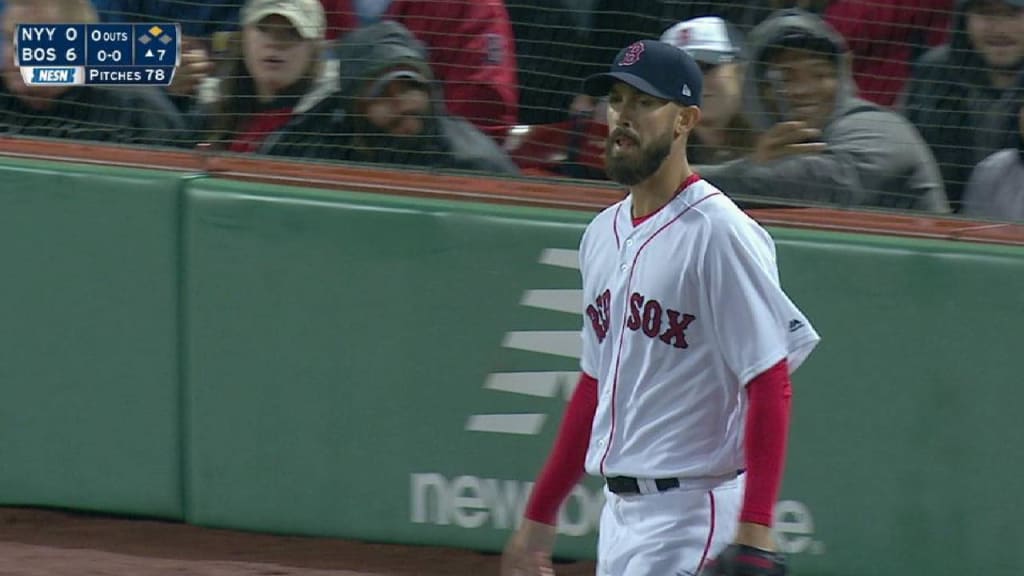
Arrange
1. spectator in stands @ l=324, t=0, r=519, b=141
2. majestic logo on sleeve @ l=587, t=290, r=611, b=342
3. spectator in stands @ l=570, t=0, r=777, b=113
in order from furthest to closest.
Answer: spectator in stands @ l=324, t=0, r=519, b=141 < spectator in stands @ l=570, t=0, r=777, b=113 < majestic logo on sleeve @ l=587, t=290, r=611, b=342

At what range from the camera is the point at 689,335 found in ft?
10.1

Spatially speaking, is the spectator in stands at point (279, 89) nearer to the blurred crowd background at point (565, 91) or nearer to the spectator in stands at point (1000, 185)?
the blurred crowd background at point (565, 91)

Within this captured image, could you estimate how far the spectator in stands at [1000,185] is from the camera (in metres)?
4.88

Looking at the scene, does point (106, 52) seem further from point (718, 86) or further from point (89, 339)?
point (718, 86)

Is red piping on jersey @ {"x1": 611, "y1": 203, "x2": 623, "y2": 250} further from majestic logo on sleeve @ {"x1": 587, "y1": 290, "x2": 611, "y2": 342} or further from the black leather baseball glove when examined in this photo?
the black leather baseball glove

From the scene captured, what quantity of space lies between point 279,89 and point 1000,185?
223 centimetres

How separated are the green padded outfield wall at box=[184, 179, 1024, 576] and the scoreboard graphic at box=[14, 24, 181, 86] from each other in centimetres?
44

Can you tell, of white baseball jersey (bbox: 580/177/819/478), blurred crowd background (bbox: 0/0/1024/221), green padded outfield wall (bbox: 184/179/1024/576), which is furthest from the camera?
blurred crowd background (bbox: 0/0/1024/221)

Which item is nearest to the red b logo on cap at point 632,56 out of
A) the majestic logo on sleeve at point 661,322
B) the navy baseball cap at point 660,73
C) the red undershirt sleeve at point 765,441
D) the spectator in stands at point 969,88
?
the navy baseball cap at point 660,73

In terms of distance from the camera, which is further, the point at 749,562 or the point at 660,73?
the point at 660,73

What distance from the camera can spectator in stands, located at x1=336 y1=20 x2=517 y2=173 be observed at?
5.36 m

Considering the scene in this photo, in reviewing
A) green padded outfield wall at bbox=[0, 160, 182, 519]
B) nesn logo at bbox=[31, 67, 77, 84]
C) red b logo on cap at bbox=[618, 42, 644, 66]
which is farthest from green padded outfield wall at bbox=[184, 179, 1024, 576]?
red b logo on cap at bbox=[618, 42, 644, 66]

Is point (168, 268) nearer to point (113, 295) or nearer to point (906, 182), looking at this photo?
point (113, 295)

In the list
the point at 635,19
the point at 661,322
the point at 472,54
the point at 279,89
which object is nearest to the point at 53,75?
the point at 279,89
